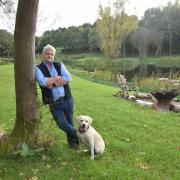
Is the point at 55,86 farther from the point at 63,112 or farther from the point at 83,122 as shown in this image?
the point at 83,122

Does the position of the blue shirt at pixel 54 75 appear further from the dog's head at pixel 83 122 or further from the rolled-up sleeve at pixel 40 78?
the dog's head at pixel 83 122

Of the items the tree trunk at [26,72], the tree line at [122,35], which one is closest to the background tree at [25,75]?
the tree trunk at [26,72]

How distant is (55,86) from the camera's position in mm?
7105

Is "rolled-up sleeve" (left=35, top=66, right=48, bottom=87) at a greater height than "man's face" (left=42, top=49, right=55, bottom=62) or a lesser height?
lesser

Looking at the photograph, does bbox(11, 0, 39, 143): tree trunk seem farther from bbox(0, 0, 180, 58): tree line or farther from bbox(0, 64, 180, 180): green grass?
bbox(0, 0, 180, 58): tree line

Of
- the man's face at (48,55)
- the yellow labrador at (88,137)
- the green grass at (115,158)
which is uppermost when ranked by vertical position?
the man's face at (48,55)

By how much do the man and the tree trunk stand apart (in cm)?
23

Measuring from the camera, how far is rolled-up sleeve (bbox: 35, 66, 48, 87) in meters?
7.04

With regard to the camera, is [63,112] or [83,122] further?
[63,112]

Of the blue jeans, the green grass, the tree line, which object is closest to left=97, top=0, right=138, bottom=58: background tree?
the tree line

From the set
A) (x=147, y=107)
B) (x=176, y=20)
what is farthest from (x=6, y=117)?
(x=176, y=20)

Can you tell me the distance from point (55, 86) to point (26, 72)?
0.64m

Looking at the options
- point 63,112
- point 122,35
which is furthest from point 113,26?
point 63,112

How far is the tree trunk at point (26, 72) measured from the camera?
23.0 feet
